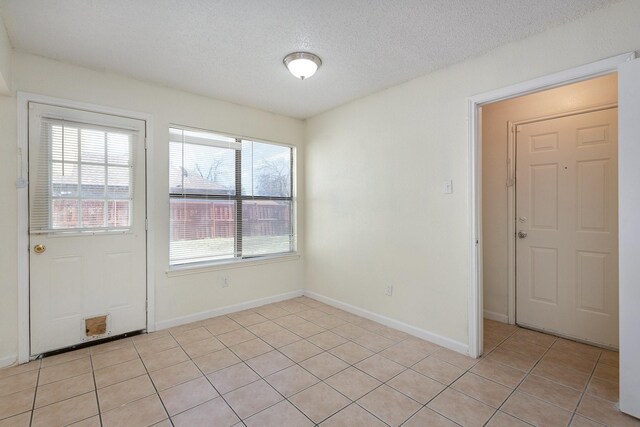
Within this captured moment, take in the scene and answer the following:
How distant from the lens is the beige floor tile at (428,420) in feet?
5.70

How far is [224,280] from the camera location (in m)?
3.57

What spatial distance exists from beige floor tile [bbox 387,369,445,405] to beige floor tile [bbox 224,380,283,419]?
828mm

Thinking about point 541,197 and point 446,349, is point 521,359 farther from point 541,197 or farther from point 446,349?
point 541,197

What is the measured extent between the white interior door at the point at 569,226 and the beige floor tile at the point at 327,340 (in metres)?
1.92

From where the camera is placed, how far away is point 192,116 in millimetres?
3309

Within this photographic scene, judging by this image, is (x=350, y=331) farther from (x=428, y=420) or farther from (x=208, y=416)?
(x=208, y=416)

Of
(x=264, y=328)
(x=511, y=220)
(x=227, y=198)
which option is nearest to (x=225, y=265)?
(x=227, y=198)

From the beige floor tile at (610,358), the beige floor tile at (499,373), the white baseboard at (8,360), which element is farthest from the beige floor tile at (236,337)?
the beige floor tile at (610,358)

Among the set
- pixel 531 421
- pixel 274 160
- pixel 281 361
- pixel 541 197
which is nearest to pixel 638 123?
pixel 541 197

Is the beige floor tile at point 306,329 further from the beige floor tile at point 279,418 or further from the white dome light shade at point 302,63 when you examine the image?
the white dome light shade at point 302,63

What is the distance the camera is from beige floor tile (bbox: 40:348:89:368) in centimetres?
243

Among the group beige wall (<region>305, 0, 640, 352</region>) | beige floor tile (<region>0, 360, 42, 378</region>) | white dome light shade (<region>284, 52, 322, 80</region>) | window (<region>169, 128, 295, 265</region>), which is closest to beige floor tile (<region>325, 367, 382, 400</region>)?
beige wall (<region>305, 0, 640, 352</region>)

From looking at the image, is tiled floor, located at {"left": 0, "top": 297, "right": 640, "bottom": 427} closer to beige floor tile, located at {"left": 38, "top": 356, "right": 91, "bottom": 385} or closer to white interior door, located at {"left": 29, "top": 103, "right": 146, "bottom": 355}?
beige floor tile, located at {"left": 38, "top": 356, "right": 91, "bottom": 385}

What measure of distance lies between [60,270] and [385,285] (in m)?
3.01
